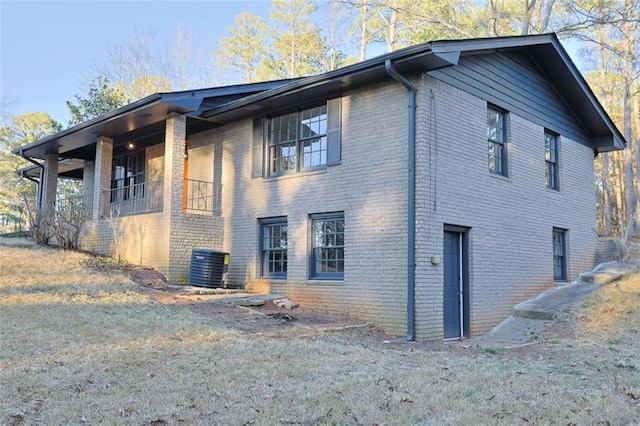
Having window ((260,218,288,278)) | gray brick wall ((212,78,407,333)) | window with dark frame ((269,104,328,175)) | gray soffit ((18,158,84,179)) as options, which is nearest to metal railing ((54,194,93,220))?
gray soffit ((18,158,84,179))

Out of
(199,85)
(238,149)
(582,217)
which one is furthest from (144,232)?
(199,85)

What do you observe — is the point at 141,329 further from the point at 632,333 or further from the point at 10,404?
the point at 632,333

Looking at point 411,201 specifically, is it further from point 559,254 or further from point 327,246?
point 559,254

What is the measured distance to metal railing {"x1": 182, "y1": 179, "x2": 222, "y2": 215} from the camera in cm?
1434

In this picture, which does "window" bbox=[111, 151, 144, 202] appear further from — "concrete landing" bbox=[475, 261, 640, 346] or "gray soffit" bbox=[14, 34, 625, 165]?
"concrete landing" bbox=[475, 261, 640, 346]

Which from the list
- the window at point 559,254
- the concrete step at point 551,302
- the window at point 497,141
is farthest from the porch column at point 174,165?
the window at point 559,254

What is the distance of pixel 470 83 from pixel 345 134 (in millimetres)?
2829

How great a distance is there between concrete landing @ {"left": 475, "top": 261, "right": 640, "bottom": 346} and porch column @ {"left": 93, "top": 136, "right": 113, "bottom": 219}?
35.9 ft

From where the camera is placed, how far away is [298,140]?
12.6 metres

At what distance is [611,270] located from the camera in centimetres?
1470

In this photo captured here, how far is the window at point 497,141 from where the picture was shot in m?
12.3

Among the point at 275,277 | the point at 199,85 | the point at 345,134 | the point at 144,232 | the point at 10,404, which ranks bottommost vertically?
the point at 10,404

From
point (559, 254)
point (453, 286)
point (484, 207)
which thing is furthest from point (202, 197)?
point (559, 254)

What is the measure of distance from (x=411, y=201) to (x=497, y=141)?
12.2 feet
